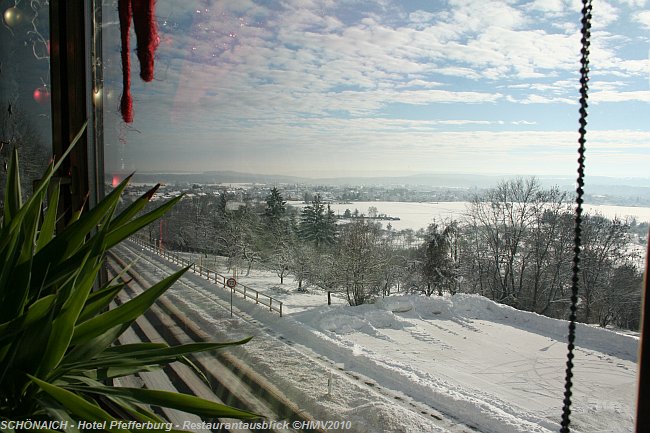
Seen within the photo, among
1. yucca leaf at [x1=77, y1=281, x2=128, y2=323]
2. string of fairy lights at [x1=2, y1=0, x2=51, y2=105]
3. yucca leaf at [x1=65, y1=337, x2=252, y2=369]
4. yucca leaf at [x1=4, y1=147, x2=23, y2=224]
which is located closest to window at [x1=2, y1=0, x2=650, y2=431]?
string of fairy lights at [x1=2, y1=0, x2=51, y2=105]

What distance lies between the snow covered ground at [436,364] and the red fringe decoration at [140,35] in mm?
965

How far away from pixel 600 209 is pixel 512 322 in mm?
334

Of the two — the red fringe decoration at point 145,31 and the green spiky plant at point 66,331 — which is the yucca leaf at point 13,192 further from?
the red fringe decoration at point 145,31

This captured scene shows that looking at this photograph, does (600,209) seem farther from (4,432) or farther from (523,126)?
(4,432)

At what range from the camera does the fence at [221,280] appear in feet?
5.45

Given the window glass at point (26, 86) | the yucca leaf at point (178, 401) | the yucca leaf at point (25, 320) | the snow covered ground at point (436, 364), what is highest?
the window glass at point (26, 86)

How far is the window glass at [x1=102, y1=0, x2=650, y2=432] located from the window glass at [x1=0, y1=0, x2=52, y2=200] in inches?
12.7

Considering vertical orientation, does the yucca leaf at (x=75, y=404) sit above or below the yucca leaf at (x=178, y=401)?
above

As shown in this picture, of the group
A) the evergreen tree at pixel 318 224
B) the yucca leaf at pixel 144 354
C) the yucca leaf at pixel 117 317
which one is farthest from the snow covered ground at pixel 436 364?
the yucca leaf at pixel 117 317

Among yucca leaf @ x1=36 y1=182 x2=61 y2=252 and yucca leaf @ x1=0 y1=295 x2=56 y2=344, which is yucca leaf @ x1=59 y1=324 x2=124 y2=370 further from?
yucca leaf @ x1=36 y1=182 x2=61 y2=252

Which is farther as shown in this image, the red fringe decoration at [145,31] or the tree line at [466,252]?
the red fringe decoration at [145,31]

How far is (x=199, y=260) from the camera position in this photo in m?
2.02

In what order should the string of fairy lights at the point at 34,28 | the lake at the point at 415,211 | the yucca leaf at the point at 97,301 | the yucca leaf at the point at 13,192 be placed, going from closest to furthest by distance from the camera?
the yucca leaf at the point at 97,301 < the yucca leaf at the point at 13,192 < the lake at the point at 415,211 < the string of fairy lights at the point at 34,28

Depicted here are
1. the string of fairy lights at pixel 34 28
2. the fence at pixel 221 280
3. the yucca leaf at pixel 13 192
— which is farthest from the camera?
the string of fairy lights at pixel 34 28
